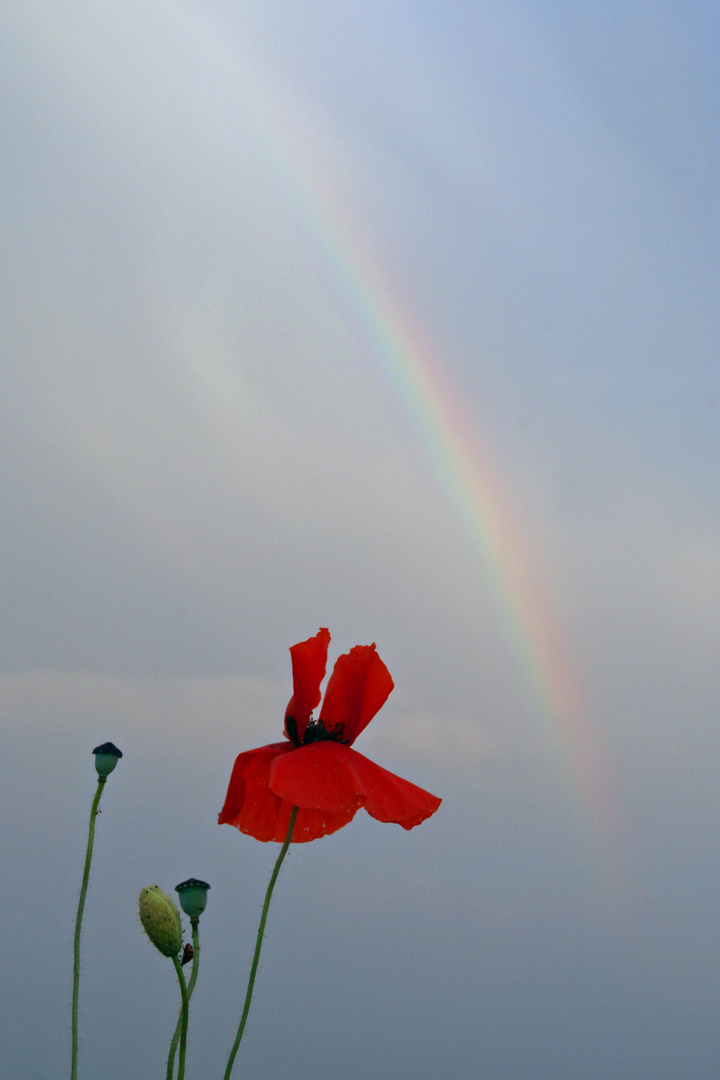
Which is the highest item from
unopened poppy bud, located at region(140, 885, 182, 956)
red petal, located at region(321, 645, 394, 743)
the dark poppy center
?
red petal, located at region(321, 645, 394, 743)

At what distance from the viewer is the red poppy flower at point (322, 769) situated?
2074mm

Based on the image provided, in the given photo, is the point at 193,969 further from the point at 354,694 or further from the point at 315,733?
the point at 354,694

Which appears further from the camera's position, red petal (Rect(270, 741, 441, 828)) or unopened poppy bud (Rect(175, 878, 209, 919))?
red petal (Rect(270, 741, 441, 828))

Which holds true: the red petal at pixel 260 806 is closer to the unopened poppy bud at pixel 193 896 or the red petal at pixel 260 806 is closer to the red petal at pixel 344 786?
the red petal at pixel 344 786

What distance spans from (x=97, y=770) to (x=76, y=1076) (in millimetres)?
571

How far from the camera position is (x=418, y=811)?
221 centimetres

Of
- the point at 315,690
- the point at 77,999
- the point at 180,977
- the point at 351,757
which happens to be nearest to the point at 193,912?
the point at 180,977

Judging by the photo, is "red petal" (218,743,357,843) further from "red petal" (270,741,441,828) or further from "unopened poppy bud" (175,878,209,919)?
"unopened poppy bud" (175,878,209,919)

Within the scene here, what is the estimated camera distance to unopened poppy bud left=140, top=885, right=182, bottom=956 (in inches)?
76.4

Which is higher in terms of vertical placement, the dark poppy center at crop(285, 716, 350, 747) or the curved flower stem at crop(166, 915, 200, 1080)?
the dark poppy center at crop(285, 716, 350, 747)

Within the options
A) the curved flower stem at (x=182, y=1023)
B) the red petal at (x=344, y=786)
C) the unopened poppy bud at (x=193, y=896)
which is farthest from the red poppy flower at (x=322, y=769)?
the curved flower stem at (x=182, y=1023)

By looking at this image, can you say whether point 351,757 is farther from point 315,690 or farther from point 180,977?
point 180,977

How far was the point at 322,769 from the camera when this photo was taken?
2.11 meters

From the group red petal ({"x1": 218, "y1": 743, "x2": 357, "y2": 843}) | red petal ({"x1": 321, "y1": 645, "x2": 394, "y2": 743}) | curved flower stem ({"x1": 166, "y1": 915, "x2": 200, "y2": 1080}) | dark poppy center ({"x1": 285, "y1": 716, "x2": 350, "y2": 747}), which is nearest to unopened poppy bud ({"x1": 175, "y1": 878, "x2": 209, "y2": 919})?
Result: curved flower stem ({"x1": 166, "y1": 915, "x2": 200, "y2": 1080})
